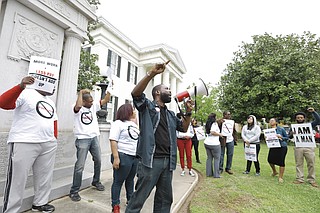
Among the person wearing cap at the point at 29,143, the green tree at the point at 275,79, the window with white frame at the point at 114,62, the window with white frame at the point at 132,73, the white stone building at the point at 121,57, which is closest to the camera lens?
the person wearing cap at the point at 29,143

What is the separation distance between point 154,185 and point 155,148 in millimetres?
464

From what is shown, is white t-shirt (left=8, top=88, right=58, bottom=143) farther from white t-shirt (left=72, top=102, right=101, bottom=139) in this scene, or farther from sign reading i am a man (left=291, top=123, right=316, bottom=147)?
sign reading i am a man (left=291, top=123, right=316, bottom=147)

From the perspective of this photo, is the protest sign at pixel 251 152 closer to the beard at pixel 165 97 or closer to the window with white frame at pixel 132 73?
the beard at pixel 165 97

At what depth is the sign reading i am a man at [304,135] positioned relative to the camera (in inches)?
216

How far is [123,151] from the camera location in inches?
122

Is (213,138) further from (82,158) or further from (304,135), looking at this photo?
(82,158)

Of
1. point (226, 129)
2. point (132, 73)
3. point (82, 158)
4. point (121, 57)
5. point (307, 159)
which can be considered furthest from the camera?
point (132, 73)

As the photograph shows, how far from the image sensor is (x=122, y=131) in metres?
3.21

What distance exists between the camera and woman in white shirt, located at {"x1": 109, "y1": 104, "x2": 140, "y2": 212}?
9.83 ft

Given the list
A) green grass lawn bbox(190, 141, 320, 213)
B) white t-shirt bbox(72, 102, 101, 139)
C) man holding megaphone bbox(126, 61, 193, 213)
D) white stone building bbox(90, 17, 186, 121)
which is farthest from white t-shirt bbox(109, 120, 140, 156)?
white stone building bbox(90, 17, 186, 121)

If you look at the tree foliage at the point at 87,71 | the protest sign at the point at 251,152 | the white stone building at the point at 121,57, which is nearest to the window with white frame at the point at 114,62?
the white stone building at the point at 121,57

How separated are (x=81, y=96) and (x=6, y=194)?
1.83 m

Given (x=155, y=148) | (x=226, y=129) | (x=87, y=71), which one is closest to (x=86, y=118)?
(x=155, y=148)

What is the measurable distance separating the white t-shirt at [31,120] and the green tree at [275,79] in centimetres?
1972
